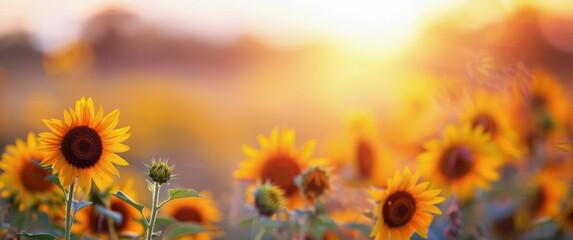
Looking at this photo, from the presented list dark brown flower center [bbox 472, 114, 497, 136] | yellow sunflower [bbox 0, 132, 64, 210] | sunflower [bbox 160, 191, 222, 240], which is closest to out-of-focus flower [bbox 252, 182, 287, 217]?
yellow sunflower [bbox 0, 132, 64, 210]

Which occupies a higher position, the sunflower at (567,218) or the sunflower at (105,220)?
the sunflower at (567,218)

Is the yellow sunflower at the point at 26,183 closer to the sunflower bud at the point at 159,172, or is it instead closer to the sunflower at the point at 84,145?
the sunflower at the point at 84,145

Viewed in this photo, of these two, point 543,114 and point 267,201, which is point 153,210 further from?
point 543,114

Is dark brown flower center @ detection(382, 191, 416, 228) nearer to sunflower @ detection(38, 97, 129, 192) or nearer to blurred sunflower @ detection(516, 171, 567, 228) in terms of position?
sunflower @ detection(38, 97, 129, 192)

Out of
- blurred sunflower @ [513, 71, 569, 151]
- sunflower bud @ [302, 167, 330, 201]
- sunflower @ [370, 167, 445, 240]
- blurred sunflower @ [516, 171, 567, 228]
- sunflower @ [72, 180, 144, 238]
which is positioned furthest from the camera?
blurred sunflower @ [513, 71, 569, 151]

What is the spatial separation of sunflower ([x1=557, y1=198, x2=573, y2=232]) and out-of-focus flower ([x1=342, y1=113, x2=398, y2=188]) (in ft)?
2.12

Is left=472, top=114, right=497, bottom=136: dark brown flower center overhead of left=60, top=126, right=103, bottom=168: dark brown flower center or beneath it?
overhead

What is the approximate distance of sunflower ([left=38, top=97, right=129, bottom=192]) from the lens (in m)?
1.57

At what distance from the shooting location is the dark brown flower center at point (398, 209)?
181 cm

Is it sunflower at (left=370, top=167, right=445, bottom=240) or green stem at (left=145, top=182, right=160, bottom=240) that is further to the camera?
sunflower at (left=370, top=167, right=445, bottom=240)

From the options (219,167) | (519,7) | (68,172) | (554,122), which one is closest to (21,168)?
(68,172)

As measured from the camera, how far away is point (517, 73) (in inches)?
94.7

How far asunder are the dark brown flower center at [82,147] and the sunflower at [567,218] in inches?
64.6

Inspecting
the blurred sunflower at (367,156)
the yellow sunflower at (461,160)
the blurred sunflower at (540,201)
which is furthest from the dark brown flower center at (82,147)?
the blurred sunflower at (540,201)
